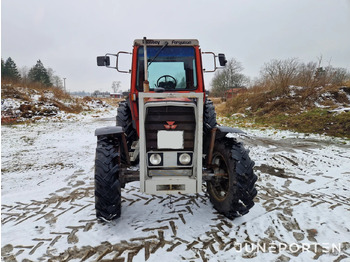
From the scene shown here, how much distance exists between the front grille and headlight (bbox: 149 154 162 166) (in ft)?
0.33

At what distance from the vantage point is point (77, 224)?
2.69 m

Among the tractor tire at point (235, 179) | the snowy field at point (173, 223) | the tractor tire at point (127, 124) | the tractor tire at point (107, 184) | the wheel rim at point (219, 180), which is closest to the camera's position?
the snowy field at point (173, 223)

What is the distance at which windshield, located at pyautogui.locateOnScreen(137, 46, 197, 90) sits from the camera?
3.78m

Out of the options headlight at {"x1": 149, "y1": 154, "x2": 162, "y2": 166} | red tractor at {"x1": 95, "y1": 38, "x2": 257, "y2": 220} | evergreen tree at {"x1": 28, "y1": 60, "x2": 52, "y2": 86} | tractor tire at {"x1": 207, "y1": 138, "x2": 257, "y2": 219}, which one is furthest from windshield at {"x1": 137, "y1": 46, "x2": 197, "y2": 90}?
evergreen tree at {"x1": 28, "y1": 60, "x2": 52, "y2": 86}

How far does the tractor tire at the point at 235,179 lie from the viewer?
103 inches

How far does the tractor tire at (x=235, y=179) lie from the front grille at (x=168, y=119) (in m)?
0.55

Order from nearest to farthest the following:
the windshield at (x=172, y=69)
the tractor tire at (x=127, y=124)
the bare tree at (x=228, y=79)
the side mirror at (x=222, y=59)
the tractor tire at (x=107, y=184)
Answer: the tractor tire at (x=107, y=184) < the windshield at (x=172, y=69) < the side mirror at (x=222, y=59) < the tractor tire at (x=127, y=124) < the bare tree at (x=228, y=79)

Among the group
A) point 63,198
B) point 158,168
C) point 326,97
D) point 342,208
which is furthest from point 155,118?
point 326,97

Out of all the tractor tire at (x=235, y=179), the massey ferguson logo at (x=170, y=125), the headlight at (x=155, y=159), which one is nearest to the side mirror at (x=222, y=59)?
the tractor tire at (x=235, y=179)

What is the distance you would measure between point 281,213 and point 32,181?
14.4 ft

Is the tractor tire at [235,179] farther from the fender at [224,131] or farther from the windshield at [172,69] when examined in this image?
the windshield at [172,69]

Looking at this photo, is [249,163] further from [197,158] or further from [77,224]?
[77,224]

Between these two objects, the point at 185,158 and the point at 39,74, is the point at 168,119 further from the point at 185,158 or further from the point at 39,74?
the point at 39,74

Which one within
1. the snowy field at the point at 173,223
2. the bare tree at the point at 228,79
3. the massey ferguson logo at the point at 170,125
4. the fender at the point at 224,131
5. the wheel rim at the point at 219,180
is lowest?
the snowy field at the point at 173,223
